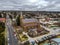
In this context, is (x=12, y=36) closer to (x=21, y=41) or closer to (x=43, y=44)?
(x=21, y=41)

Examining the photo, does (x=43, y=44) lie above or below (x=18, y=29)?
below

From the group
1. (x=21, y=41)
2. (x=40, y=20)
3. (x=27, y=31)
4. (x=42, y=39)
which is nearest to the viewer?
(x=21, y=41)

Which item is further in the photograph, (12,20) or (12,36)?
(12,20)

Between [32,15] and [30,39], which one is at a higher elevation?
[32,15]

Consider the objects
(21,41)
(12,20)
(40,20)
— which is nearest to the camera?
(21,41)

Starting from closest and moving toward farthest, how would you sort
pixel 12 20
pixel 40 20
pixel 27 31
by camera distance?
1. pixel 27 31
2. pixel 12 20
3. pixel 40 20

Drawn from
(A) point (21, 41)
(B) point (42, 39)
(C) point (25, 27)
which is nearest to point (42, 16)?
(C) point (25, 27)

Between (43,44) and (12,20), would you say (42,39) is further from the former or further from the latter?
(12,20)

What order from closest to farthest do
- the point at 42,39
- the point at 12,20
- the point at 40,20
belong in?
the point at 42,39 < the point at 12,20 < the point at 40,20

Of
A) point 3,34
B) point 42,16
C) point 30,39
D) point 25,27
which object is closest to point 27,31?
point 25,27
